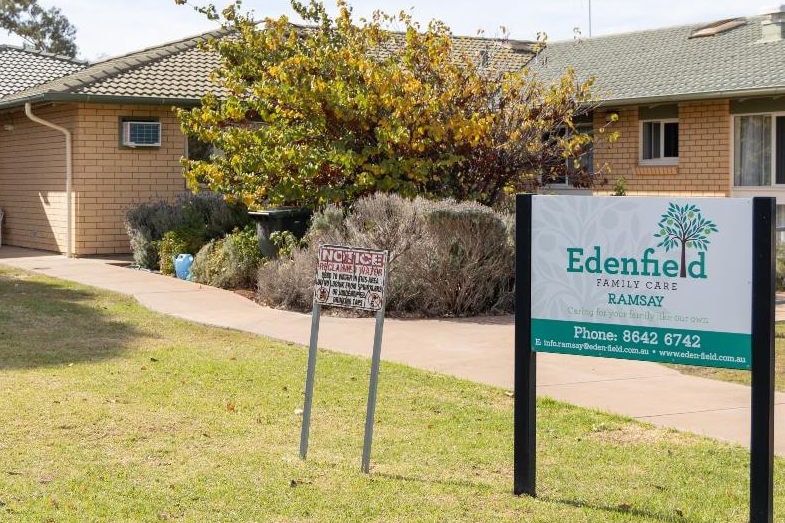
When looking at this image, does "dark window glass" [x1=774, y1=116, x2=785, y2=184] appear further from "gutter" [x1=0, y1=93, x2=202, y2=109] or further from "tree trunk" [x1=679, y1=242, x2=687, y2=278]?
"tree trunk" [x1=679, y1=242, x2=687, y2=278]

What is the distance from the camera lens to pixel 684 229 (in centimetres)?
600

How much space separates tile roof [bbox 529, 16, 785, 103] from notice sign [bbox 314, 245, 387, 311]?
43.2 feet

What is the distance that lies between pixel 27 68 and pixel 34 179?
4.69 meters

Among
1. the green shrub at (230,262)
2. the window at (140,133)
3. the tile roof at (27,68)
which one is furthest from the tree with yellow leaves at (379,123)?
the tile roof at (27,68)

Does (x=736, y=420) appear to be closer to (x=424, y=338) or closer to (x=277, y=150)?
(x=424, y=338)

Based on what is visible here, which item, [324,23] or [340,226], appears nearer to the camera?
[340,226]

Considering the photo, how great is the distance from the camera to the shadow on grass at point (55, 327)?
11.0 meters

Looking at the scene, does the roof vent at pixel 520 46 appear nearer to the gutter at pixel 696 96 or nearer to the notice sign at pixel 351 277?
the gutter at pixel 696 96

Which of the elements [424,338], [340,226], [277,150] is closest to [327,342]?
[424,338]

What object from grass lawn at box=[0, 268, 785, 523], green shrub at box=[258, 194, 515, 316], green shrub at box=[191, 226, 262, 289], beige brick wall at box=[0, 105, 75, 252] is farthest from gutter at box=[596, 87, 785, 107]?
grass lawn at box=[0, 268, 785, 523]

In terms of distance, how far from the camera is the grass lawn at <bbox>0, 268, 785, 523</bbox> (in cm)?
629

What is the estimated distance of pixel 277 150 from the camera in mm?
16328

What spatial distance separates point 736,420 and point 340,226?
747cm

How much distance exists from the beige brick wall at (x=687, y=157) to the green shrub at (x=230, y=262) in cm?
778
